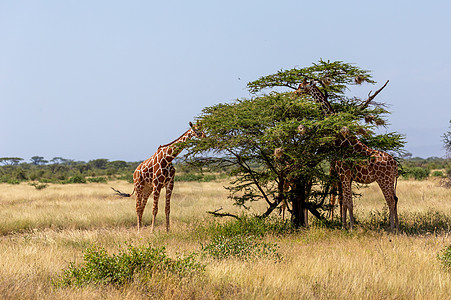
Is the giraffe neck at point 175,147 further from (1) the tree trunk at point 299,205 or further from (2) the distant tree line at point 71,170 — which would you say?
(2) the distant tree line at point 71,170

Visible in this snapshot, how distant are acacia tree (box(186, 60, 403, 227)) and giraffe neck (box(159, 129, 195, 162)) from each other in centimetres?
36

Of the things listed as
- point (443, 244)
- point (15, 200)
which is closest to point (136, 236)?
point (443, 244)

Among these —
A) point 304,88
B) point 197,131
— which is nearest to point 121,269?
point 197,131

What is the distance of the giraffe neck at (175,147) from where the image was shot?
11.7 meters

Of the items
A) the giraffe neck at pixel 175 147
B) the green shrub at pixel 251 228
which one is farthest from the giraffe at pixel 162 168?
the green shrub at pixel 251 228

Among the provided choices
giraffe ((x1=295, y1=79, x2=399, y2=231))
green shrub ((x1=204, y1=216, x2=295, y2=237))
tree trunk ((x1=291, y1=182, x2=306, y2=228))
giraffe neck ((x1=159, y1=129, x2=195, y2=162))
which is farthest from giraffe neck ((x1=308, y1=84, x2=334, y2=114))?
giraffe neck ((x1=159, y1=129, x2=195, y2=162))

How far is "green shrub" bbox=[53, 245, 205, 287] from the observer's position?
6.51m

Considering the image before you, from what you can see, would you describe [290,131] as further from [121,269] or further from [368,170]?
[121,269]

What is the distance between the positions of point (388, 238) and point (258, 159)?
414 cm

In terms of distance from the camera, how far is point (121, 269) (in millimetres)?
6699

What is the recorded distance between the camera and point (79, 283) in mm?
6258

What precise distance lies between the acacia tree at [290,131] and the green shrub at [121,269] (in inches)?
157

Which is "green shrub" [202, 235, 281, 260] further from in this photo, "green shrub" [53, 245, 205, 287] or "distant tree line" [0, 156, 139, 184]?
"distant tree line" [0, 156, 139, 184]

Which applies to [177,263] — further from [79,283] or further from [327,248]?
[327,248]
